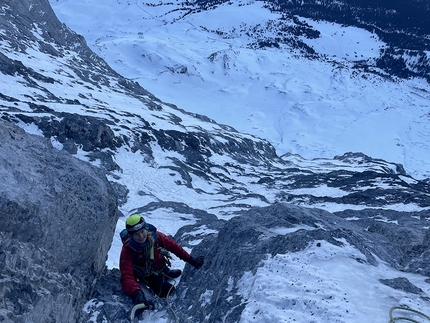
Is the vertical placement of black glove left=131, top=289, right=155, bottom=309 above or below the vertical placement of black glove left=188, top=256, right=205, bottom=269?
below

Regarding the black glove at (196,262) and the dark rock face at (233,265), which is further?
the black glove at (196,262)

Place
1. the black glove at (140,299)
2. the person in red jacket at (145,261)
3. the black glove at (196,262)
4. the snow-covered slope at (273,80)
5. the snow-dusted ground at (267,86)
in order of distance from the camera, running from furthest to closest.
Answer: the snow-covered slope at (273,80)
the snow-dusted ground at (267,86)
the black glove at (196,262)
the person in red jacket at (145,261)
the black glove at (140,299)

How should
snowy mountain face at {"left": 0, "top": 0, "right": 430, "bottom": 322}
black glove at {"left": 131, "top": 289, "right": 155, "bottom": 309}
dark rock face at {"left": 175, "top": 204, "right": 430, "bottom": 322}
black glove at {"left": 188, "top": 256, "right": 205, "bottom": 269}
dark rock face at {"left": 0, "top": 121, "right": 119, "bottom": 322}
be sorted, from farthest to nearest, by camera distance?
black glove at {"left": 188, "top": 256, "right": 205, "bottom": 269} → black glove at {"left": 131, "top": 289, "right": 155, "bottom": 309} → snowy mountain face at {"left": 0, "top": 0, "right": 430, "bottom": 322} → dark rock face at {"left": 175, "top": 204, "right": 430, "bottom": 322} → dark rock face at {"left": 0, "top": 121, "right": 119, "bottom": 322}

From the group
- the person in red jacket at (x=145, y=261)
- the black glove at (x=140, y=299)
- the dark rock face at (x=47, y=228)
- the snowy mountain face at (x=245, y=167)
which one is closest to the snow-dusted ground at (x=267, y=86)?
the snowy mountain face at (x=245, y=167)

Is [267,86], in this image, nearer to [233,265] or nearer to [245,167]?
[245,167]

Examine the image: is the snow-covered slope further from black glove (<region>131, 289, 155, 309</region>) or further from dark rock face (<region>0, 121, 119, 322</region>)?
black glove (<region>131, 289, 155, 309</region>)

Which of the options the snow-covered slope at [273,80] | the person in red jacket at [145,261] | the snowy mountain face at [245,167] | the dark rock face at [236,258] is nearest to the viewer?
the dark rock face at [236,258]

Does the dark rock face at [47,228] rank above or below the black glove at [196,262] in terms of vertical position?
above

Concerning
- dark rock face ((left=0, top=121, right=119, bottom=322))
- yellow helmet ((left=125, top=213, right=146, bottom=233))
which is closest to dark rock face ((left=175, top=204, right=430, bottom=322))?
yellow helmet ((left=125, top=213, right=146, bottom=233))

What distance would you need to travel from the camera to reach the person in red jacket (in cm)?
595

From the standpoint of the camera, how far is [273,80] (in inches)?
3278

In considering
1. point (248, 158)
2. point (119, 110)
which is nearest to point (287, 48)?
point (248, 158)

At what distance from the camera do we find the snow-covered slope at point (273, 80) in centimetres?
6719

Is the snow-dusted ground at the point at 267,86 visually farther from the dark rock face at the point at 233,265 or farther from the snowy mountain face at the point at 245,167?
the dark rock face at the point at 233,265
